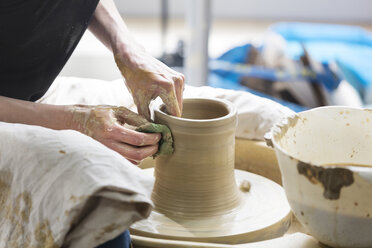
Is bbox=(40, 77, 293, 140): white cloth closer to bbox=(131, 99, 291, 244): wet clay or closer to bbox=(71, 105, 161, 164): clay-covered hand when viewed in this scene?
bbox=(131, 99, 291, 244): wet clay

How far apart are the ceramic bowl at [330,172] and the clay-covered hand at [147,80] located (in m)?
0.33

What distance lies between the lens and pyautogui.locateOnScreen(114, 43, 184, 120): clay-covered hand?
4.76 ft

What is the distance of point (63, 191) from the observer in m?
0.99

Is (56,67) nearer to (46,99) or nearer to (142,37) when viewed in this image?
(46,99)

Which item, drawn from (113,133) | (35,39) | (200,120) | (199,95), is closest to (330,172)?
(200,120)

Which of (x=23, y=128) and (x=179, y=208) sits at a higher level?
(x=23, y=128)

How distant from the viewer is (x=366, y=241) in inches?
43.0

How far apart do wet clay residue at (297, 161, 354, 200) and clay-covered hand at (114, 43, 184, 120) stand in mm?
476

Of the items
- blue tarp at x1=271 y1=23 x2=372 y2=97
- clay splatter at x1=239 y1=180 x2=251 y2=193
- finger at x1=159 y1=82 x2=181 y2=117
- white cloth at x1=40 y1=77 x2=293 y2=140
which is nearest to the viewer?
finger at x1=159 y1=82 x2=181 y2=117

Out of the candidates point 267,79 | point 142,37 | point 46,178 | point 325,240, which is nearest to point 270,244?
point 325,240

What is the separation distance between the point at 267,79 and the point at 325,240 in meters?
2.84

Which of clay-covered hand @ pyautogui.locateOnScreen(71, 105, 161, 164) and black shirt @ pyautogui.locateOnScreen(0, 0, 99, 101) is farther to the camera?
black shirt @ pyautogui.locateOnScreen(0, 0, 99, 101)

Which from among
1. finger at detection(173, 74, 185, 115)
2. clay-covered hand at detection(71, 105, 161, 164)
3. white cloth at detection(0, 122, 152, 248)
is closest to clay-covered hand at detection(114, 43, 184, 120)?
finger at detection(173, 74, 185, 115)

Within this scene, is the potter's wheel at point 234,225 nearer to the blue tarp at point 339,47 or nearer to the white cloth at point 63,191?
the white cloth at point 63,191
